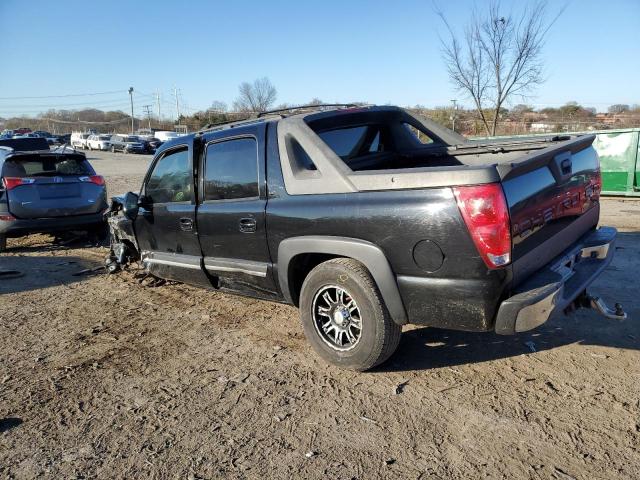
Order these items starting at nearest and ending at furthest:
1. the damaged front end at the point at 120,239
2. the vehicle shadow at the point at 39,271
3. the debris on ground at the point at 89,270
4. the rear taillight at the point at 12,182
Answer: the damaged front end at the point at 120,239, the vehicle shadow at the point at 39,271, the debris on ground at the point at 89,270, the rear taillight at the point at 12,182

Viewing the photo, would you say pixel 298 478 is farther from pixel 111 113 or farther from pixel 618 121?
pixel 111 113

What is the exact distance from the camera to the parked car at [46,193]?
7406mm

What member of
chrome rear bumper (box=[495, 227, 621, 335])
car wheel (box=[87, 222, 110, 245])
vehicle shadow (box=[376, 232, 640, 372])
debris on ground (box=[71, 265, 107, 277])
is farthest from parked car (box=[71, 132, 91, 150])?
chrome rear bumper (box=[495, 227, 621, 335])

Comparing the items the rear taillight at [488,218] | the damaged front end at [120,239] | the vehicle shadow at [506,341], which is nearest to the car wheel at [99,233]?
the damaged front end at [120,239]

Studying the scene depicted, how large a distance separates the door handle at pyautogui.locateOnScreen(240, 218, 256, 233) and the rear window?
5261 millimetres

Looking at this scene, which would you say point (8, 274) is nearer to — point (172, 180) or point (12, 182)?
point (12, 182)

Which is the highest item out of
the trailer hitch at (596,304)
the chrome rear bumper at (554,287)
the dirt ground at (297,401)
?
the chrome rear bumper at (554,287)

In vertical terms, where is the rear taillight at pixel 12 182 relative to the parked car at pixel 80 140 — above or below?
below

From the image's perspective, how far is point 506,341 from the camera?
3.92m

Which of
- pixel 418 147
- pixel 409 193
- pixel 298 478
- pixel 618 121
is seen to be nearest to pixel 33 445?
pixel 298 478

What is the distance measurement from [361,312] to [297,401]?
28.4 inches

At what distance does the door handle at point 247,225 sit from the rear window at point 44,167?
5261mm

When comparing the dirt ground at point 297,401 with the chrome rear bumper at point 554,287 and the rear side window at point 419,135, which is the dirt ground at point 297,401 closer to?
the chrome rear bumper at point 554,287

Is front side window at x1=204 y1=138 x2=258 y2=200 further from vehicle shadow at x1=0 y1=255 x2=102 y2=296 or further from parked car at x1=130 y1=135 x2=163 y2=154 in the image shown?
parked car at x1=130 y1=135 x2=163 y2=154
